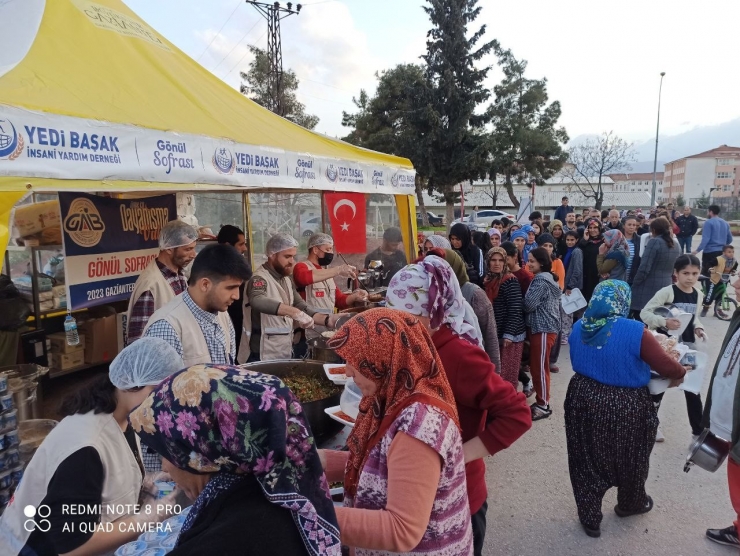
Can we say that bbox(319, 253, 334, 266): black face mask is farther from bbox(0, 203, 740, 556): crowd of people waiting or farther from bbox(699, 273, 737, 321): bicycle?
bbox(699, 273, 737, 321): bicycle

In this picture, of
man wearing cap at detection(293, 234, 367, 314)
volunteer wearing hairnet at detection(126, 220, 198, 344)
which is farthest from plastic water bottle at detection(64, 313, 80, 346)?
man wearing cap at detection(293, 234, 367, 314)

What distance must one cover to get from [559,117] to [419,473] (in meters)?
Answer: 30.2

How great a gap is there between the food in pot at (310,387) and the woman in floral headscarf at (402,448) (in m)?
1.17

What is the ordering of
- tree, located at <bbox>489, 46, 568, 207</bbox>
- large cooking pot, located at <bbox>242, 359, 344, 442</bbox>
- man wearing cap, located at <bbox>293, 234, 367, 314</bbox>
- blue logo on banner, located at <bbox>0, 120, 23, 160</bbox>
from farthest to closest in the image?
tree, located at <bbox>489, 46, 568, 207</bbox> → man wearing cap, located at <bbox>293, 234, 367, 314</bbox> → large cooking pot, located at <bbox>242, 359, 344, 442</bbox> → blue logo on banner, located at <bbox>0, 120, 23, 160</bbox>

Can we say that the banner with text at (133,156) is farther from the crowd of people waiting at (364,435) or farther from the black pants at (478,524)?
the black pants at (478,524)

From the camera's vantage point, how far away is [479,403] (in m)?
1.76

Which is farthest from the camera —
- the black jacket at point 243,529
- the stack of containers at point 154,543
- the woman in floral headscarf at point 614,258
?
the woman in floral headscarf at point 614,258

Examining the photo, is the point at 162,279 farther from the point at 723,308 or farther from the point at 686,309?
the point at 723,308

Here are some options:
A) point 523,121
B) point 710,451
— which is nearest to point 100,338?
point 710,451

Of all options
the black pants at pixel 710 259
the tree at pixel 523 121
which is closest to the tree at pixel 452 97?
the tree at pixel 523 121

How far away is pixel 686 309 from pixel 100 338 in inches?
233

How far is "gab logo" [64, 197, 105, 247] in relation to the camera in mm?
3967

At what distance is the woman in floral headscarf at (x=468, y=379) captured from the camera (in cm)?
171

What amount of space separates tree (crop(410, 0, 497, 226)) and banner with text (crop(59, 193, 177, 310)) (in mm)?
20141
